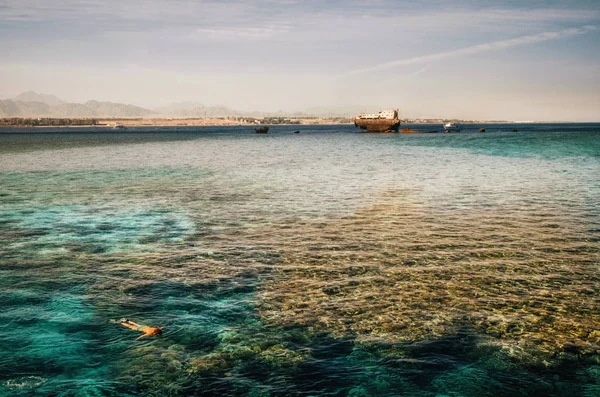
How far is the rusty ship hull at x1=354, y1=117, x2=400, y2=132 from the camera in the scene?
164200 millimetres

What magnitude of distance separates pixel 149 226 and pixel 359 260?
37.1 feet

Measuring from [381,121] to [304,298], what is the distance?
158714 mm

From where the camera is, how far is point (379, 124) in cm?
16788

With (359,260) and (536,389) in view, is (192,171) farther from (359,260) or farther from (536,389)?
(536,389)

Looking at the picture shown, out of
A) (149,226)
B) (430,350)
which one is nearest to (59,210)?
(149,226)

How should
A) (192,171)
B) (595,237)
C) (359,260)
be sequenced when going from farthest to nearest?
(192,171), (595,237), (359,260)

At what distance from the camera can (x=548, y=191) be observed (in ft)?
108

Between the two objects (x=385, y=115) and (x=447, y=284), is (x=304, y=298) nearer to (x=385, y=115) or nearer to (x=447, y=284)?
(x=447, y=284)

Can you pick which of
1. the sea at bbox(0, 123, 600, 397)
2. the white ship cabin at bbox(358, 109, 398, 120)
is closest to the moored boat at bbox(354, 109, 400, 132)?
the white ship cabin at bbox(358, 109, 398, 120)

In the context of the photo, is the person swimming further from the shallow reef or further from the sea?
the shallow reef

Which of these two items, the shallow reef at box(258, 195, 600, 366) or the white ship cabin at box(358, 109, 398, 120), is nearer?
the shallow reef at box(258, 195, 600, 366)

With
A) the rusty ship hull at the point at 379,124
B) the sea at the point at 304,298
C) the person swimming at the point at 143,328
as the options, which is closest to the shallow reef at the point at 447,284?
the sea at the point at 304,298

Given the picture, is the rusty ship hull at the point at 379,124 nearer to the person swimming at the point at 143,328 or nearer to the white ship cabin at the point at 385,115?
the white ship cabin at the point at 385,115

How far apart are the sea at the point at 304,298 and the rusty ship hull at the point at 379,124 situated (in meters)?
138
